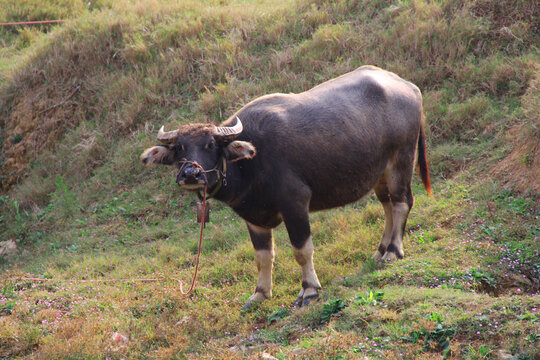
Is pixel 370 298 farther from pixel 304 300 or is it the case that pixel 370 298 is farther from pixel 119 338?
pixel 119 338

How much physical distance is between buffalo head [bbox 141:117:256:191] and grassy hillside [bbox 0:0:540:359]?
1.41 metres

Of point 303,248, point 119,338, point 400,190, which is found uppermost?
point 303,248

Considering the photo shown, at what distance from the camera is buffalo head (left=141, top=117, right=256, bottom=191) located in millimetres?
4641

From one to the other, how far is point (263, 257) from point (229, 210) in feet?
8.19

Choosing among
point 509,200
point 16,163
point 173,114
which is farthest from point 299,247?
point 16,163

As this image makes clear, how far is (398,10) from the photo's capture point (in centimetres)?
990

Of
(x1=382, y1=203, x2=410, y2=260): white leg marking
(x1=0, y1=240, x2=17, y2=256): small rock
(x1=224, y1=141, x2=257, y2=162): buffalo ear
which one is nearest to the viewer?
(x1=224, y1=141, x2=257, y2=162): buffalo ear

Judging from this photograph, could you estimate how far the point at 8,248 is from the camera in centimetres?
837

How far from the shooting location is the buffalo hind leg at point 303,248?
504 cm

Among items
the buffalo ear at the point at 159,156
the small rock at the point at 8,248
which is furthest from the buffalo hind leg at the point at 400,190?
the small rock at the point at 8,248

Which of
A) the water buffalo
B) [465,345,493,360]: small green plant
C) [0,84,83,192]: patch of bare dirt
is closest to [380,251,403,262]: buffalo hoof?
the water buffalo

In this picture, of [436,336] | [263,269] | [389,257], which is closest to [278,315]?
[263,269]

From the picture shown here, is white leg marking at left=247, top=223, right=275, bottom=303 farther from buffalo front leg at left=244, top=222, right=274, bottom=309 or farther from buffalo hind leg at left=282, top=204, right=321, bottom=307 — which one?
buffalo hind leg at left=282, top=204, right=321, bottom=307

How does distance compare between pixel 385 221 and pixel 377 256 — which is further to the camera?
pixel 385 221
